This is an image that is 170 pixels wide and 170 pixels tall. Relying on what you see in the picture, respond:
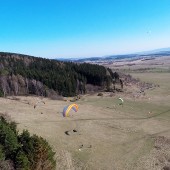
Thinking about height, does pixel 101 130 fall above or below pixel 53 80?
below

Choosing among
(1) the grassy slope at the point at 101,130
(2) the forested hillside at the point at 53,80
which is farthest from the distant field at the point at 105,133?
(2) the forested hillside at the point at 53,80

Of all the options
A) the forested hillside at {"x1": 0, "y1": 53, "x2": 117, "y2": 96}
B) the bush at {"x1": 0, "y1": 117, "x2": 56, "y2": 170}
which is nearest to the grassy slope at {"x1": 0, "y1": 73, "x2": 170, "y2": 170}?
the bush at {"x1": 0, "y1": 117, "x2": 56, "y2": 170}

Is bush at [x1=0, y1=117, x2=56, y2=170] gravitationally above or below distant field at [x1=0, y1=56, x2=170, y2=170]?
above

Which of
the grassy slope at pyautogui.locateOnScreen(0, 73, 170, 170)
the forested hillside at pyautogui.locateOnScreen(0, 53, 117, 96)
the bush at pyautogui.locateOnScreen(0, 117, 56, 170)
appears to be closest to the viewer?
the bush at pyautogui.locateOnScreen(0, 117, 56, 170)

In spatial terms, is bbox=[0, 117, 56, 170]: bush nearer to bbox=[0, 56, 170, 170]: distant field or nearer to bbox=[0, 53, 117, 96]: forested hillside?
bbox=[0, 56, 170, 170]: distant field

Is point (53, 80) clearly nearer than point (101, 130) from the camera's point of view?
No

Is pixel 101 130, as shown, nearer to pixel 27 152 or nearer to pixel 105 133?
pixel 105 133

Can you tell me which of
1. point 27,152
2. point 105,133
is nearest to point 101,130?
point 105,133

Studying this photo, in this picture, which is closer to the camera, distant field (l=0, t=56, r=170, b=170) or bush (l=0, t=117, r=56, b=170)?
bush (l=0, t=117, r=56, b=170)

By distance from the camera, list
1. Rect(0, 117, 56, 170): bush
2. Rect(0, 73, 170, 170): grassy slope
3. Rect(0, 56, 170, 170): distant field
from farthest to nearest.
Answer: Rect(0, 73, 170, 170): grassy slope → Rect(0, 56, 170, 170): distant field → Rect(0, 117, 56, 170): bush
